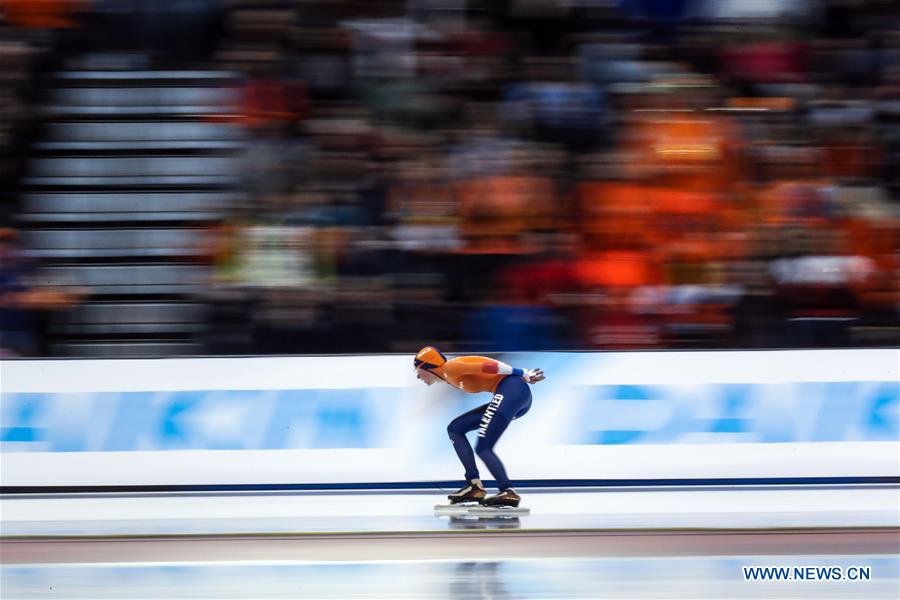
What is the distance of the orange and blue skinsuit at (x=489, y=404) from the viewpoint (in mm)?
8148

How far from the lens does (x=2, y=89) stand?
9.64 meters

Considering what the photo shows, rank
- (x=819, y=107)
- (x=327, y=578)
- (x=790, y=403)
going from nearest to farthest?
1. (x=327, y=578)
2. (x=790, y=403)
3. (x=819, y=107)

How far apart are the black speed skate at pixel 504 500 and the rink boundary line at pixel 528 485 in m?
0.82

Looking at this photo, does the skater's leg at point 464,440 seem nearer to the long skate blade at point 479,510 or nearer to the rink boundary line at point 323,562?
the long skate blade at point 479,510

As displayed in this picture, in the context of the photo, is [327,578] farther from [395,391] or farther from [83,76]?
[83,76]

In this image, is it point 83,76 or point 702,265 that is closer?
point 702,265

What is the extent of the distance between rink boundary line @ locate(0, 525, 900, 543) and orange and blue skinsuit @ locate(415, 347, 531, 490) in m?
0.76

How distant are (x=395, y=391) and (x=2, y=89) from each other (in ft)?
14.0

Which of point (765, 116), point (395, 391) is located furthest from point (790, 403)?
point (395, 391)

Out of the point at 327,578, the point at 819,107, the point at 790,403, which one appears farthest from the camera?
the point at 819,107

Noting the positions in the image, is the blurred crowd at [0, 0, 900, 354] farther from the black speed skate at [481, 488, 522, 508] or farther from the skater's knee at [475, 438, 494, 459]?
the black speed skate at [481, 488, 522, 508]

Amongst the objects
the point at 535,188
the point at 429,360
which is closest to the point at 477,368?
the point at 429,360

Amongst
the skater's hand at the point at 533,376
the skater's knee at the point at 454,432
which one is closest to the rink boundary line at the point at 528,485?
the skater's knee at the point at 454,432

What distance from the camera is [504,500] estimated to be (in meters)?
8.16
